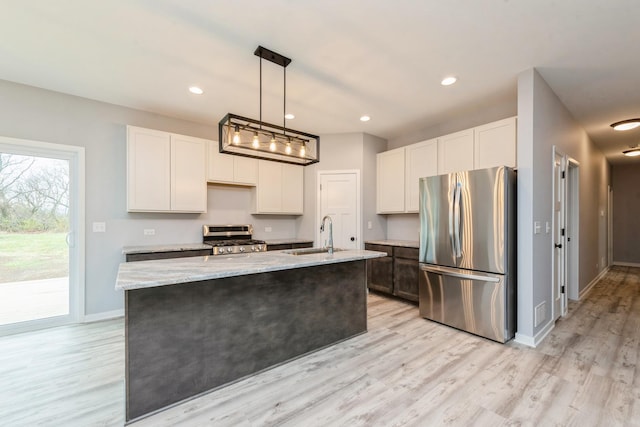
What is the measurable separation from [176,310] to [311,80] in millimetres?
2548

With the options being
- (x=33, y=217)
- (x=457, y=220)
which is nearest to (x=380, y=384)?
(x=457, y=220)

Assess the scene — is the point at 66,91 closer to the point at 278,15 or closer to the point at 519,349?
the point at 278,15

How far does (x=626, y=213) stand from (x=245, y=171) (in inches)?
386

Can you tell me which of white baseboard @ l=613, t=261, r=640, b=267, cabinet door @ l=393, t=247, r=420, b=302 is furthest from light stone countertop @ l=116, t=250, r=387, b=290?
white baseboard @ l=613, t=261, r=640, b=267

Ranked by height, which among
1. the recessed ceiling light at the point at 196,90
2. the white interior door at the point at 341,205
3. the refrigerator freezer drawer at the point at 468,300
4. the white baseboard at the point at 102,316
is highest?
the recessed ceiling light at the point at 196,90

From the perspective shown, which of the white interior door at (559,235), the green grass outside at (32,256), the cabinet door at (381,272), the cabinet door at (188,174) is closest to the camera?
the green grass outside at (32,256)

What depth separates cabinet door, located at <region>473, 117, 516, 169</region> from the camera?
319 cm

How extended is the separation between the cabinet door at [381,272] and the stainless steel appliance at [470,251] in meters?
0.76

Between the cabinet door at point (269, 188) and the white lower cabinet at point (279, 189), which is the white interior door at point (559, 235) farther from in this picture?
the cabinet door at point (269, 188)

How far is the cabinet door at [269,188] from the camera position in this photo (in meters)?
4.70

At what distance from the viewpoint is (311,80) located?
304 centimetres

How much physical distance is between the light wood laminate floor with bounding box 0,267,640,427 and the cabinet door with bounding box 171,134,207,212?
69.3 inches

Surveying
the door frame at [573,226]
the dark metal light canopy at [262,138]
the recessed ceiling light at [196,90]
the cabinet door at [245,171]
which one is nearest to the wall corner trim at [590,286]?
the door frame at [573,226]

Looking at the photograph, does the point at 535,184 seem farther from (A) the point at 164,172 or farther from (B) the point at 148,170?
(B) the point at 148,170
